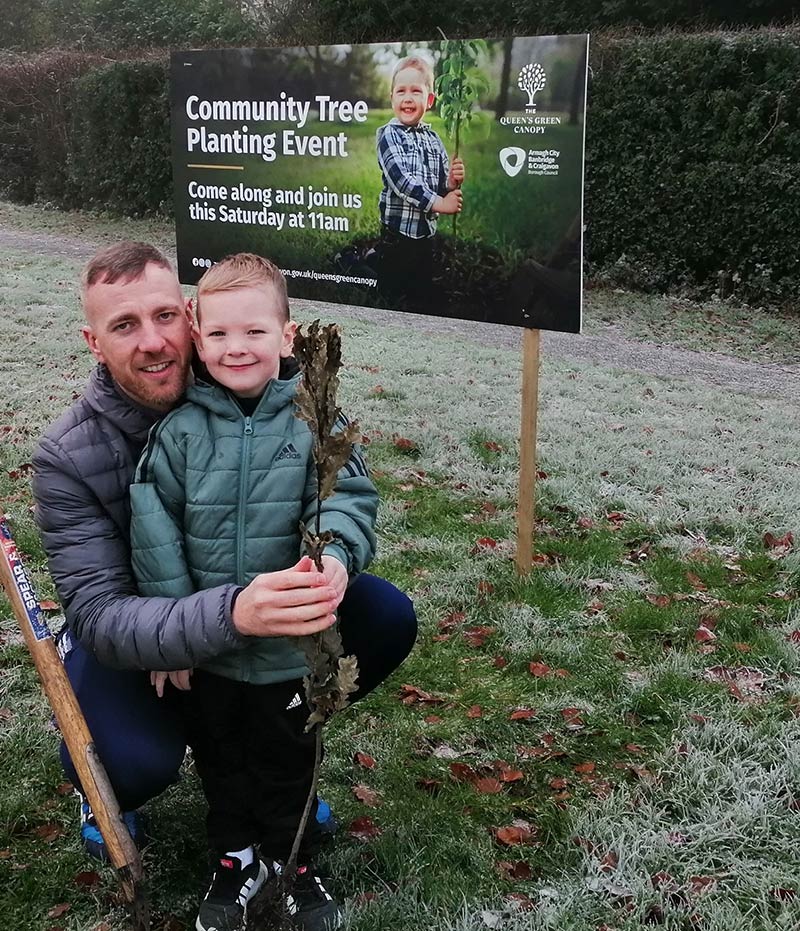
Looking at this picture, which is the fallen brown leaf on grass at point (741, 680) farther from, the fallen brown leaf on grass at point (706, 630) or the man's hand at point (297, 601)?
the man's hand at point (297, 601)

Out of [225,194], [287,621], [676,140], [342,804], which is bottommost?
[342,804]

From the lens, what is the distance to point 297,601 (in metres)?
1.82

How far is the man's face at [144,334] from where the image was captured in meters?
2.27

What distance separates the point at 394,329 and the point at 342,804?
787 centimetres

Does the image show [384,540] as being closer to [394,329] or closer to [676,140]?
[394,329]

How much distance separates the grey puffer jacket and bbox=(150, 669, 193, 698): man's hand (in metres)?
0.17

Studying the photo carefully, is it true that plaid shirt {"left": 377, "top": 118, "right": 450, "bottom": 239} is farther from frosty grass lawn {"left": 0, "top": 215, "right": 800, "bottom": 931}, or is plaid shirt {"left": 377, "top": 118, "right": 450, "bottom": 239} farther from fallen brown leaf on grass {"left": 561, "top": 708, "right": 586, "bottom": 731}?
fallen brown leaf on grass {"left": 561, "top": 708, "right": 586, "bottom": 731}

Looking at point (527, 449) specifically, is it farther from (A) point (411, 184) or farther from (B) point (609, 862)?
(B) point (609, 862)

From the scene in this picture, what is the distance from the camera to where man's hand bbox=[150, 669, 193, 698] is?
227 centimetres

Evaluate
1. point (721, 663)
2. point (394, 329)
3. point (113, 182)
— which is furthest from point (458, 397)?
point (113, 182)

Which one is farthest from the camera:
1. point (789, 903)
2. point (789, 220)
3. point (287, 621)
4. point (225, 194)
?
point (789, 220)

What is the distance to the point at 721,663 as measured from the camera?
12.0ft

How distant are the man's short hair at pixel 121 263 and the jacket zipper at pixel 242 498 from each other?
461 mm

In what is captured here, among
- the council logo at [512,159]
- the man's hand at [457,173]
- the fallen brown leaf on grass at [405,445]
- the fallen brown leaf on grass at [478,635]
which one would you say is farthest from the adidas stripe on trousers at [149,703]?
the fallen brown leaf on grass at [405,445]
